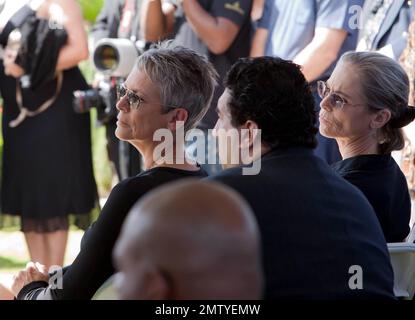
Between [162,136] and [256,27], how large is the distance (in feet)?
6.11

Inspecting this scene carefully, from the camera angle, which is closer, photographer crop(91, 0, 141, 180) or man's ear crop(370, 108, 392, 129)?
man's ear crop(370, 108, 392, 129)

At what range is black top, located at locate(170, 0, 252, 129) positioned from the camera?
4438 millimetres

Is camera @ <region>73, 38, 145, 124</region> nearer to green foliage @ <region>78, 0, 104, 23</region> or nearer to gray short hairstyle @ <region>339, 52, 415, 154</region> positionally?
gray short hairstyle @ <region>339, 52, 415, 154</region>

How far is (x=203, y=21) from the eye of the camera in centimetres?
440

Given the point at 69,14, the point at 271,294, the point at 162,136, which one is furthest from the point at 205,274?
the point at 69,14

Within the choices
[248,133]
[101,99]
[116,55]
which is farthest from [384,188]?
[101,99]

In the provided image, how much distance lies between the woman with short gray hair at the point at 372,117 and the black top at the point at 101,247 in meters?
0.74

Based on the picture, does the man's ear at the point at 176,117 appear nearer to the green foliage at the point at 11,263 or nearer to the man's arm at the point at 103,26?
the man's arm at the point at 103,26

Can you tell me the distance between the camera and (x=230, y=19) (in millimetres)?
4434

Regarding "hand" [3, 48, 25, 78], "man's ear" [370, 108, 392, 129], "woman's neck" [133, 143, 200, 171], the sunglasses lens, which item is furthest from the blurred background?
"man's ear" [370, 108, 392, 129]

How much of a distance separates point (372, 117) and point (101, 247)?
42.8 inches

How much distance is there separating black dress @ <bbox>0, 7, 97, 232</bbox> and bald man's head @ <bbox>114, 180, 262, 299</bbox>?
3.62 meters

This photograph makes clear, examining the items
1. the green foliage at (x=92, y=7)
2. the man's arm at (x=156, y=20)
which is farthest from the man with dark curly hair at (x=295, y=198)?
the green foliage at (x=92, y=7)

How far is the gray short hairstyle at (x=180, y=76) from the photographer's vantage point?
8.98 feet
